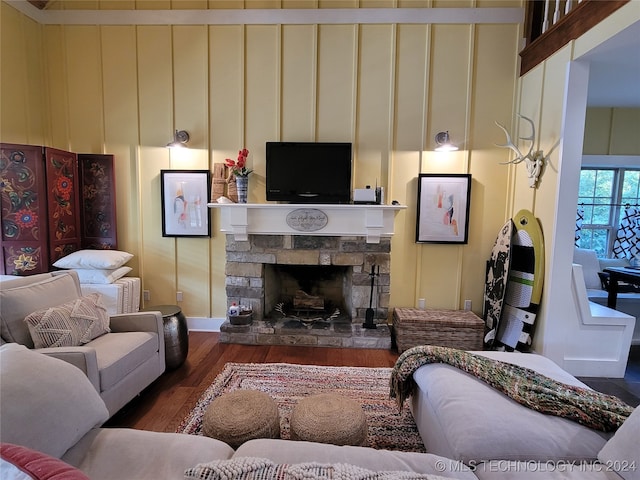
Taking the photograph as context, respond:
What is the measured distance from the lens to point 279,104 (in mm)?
3590

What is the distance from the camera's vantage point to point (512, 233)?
328cm

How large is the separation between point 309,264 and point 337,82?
2002 millimetres

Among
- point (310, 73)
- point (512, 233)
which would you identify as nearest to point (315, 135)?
point (310, 73)

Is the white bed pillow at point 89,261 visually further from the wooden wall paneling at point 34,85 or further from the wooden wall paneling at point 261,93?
the wooden wall paneling at point 261,93

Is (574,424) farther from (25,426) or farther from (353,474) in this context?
(25,426)

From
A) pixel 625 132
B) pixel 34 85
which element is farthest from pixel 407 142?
pixel 34 85

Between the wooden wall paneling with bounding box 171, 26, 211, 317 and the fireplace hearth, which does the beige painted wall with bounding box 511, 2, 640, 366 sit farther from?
the wooden wall paneling with bounding box 171, 26, 211, 317

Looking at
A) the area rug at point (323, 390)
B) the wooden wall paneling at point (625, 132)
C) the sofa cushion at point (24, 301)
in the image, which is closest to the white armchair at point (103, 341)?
the sofa cushion at point (24, 301)

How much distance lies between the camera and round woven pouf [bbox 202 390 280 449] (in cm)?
156

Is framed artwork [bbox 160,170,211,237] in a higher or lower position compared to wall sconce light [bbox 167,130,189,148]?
lower

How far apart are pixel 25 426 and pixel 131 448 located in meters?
0.36

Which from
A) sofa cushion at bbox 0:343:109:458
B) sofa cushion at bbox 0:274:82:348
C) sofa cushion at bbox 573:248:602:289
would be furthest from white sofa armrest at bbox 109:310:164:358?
sofa cushion at bbox 573:248:602:289

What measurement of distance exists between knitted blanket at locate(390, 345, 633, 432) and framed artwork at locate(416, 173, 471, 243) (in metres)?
1.87

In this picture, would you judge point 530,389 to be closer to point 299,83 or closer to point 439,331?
point 439,331
